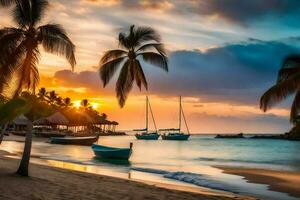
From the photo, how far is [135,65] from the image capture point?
26.4 m

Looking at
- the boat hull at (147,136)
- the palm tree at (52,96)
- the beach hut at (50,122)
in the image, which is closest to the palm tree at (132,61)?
the beach hut at (50,122)

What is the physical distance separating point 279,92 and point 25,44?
14423mm

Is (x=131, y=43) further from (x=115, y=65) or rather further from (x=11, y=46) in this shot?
(x=11, y=46)

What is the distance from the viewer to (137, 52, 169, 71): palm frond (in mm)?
26264

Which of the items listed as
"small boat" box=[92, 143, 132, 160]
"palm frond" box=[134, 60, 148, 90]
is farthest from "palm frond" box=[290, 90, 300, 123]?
"small boat" box=[92, 143, 132, 160]

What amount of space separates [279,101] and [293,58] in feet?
13.8

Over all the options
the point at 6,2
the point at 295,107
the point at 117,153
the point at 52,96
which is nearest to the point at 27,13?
the point at 6,2

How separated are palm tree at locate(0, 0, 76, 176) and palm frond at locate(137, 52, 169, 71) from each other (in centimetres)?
544

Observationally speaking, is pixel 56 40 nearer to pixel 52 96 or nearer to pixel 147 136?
pixel 52 96

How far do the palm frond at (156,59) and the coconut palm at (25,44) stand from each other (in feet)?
18.0

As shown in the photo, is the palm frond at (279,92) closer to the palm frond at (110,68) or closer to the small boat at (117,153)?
the palm frond at (110,68)

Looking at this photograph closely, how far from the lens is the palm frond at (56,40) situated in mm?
22625

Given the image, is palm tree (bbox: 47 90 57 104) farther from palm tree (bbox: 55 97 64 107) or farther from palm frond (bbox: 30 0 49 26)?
palm frond (bbox: 30 0 49 26)

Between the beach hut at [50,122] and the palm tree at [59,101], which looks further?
the palm tree at [59,101]
